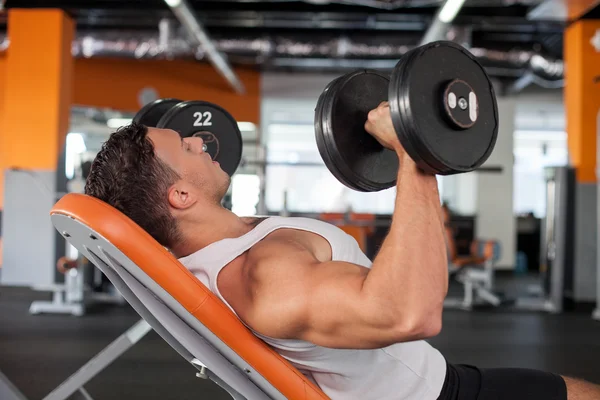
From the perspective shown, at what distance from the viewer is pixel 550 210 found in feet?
16.0

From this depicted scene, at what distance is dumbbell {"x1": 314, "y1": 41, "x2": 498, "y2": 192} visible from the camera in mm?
758

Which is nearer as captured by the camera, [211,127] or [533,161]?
[211,127]

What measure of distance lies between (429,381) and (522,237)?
8.32 meters

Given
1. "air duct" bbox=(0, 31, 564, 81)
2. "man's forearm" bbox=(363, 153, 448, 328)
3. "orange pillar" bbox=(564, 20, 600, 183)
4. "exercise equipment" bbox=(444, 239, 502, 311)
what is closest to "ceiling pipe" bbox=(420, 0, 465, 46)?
"air duct" bbox=(0, 31, 564, 81)

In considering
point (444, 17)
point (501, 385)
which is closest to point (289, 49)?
point (444, 17)

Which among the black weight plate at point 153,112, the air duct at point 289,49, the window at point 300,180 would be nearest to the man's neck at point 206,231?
the black weight plate at point 153,112

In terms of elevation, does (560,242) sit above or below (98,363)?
above

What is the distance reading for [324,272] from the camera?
0.82 metres

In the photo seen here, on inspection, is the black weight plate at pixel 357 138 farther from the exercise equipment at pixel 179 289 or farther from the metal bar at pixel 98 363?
the metal bar at pixel 98 363

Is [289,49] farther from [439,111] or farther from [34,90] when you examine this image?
[439,111]

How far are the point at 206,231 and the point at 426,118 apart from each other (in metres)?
0.47

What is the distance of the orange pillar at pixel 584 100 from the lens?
512 centimetres

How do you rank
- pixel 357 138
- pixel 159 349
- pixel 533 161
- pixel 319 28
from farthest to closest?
pixel 533 161
pixel 319 28
pixel 159 349
pixel 357 138

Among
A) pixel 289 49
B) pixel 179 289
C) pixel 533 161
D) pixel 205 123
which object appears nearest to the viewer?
pixel 179 289
